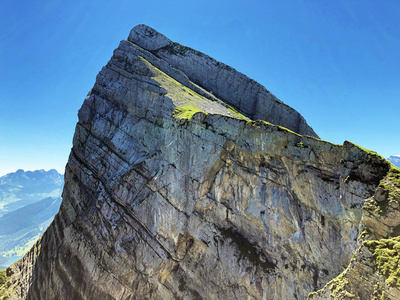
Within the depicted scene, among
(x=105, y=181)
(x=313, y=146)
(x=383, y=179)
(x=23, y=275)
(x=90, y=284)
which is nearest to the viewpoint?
(x=383, y=179)

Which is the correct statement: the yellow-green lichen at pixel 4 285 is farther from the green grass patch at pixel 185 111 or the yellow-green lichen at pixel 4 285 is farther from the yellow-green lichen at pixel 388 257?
the yellow-green lichen at pixel 388 257

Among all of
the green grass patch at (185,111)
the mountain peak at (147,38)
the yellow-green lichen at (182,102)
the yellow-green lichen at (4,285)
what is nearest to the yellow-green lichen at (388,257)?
the yellow-green lichen at (182,102)

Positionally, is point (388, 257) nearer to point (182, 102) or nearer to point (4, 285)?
point (182, 102)

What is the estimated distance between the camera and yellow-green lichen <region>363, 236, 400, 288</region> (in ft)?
58.5

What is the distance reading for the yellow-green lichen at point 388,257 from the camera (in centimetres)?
1784

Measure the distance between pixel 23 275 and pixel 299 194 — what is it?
74.7 meters

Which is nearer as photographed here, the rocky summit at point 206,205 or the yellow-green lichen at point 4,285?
the rocky summit at point 206,205

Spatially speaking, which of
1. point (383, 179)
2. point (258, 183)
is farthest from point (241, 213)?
point (383, 179)

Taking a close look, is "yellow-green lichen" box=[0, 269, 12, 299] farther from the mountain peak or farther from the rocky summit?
the mountain peak

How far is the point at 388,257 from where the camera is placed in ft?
60.4

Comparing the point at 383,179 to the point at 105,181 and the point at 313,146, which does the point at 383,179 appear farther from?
the point at 105,181

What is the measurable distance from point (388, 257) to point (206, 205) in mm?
21413

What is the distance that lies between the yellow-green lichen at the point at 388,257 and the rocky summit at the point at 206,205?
0.24 ft

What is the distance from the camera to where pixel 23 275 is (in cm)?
6350
